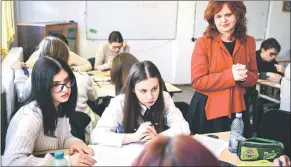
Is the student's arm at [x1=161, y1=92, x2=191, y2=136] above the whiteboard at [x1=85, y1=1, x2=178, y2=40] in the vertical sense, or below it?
below

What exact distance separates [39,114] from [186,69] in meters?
4.84

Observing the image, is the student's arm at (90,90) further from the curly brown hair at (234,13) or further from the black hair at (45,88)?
the curly brown hair at (234,13)

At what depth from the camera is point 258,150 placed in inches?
68.3

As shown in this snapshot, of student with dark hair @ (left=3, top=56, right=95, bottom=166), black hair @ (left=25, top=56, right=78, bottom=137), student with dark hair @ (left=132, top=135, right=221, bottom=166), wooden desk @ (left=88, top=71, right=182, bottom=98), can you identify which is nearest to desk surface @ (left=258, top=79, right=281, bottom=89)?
wooden desk @ (left=88, top=71, right=182, bottom=98)

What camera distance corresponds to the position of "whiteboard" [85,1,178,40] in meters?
5.55

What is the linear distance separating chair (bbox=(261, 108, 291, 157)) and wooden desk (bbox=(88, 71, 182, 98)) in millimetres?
1136

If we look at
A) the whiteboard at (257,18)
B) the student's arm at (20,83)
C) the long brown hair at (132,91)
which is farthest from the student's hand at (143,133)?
the whiteboard at (257,18)

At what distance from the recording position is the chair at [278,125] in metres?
2.40

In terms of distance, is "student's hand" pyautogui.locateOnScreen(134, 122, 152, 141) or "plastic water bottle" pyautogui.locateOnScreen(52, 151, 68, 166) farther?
"student's hand" pyautogui.locateOnScreen(134, 122, 152, 141)

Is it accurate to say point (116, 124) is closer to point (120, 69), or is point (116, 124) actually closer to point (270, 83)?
point (120, 69)

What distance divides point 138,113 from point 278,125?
1.13 metres

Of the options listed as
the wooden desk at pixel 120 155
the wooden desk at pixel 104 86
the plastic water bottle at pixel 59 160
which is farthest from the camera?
the wooden desk at pixel 104 86

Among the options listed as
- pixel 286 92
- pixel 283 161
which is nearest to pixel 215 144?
pixel 283 161

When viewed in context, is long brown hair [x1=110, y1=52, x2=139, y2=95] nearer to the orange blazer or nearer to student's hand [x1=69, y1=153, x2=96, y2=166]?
the orange blazer
